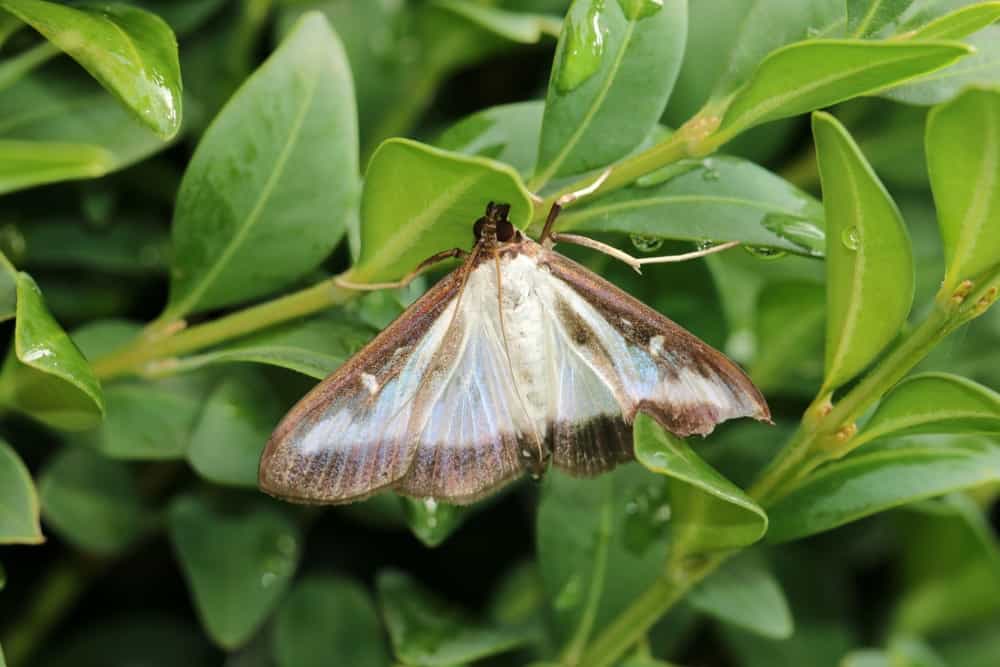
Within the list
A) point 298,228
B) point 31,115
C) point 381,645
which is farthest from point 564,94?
point 381,645

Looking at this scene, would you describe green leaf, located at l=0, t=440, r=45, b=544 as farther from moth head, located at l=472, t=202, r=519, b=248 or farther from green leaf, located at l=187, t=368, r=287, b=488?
moth head, located at l=472, t=202, r=519, b=248

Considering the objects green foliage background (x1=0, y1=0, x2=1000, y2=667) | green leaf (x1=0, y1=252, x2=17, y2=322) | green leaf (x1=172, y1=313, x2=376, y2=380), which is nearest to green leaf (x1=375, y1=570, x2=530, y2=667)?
green foliage background (x1=0, y1=0, x2=1000, y2=667)

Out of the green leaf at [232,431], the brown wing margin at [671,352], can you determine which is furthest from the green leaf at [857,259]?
the green leaf at [232,431]

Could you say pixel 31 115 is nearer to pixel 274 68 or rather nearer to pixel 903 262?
pixel 274 68

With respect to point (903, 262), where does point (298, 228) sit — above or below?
below

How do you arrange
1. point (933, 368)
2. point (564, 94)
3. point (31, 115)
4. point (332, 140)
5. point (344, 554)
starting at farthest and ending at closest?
1. point (344, 554)
2. point (933, 368)
3. point (31, 115)
4. point (332, 140)
5. point (564, 94)

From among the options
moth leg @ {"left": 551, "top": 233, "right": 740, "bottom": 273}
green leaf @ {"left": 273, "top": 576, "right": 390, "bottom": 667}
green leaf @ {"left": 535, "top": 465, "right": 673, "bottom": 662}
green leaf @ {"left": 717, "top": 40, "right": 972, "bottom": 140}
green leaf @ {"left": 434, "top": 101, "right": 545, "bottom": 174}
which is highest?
green leaf @ {"left": 717, "top": 40, "right": 972, "bottom": 140}
